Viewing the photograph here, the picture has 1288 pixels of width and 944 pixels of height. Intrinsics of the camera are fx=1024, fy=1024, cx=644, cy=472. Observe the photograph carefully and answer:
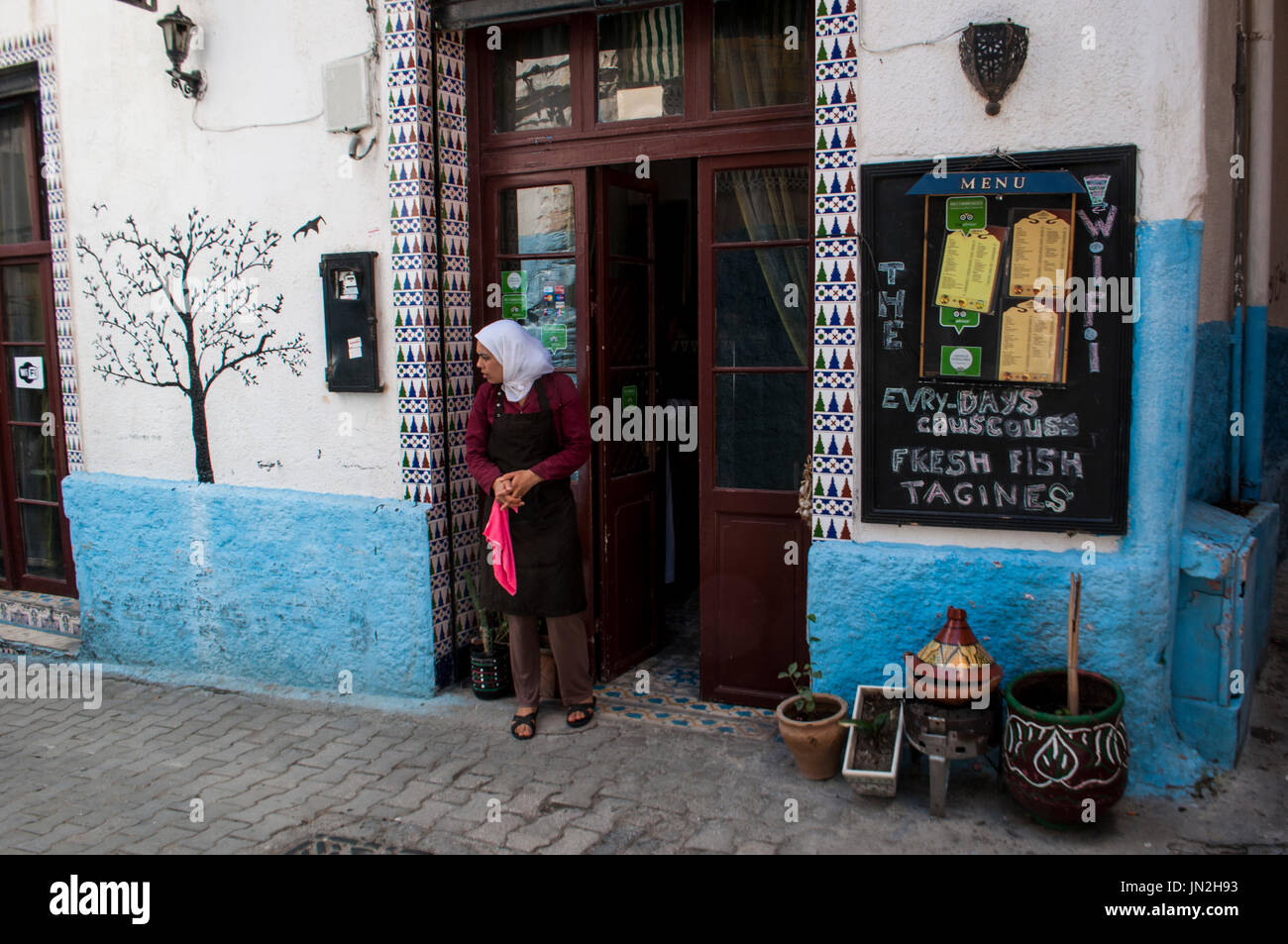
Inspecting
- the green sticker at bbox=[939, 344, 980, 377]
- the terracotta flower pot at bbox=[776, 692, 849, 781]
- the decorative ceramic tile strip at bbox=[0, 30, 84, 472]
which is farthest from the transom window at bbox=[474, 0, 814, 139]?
the decorative ceramic tile strip at bbox=[0, 30, 84, 472]

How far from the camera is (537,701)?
4.90 m

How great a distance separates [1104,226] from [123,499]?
17.7 feet

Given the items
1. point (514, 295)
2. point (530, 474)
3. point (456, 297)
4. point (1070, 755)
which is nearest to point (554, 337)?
point (514, 295)

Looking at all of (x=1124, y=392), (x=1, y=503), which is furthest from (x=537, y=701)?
(x=1, y=503)

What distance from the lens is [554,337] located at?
521cm

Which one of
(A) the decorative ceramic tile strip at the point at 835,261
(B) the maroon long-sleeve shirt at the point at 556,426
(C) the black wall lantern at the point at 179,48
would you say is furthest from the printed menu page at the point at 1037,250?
(C) the black wall lantern at the point at 179,48

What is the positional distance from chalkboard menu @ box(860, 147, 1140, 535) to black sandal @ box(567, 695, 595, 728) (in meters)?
1.65

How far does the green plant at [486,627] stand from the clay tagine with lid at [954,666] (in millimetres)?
2068

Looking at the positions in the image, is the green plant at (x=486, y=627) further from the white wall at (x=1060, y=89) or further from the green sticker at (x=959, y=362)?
the white wall at (x=1060, y=89)

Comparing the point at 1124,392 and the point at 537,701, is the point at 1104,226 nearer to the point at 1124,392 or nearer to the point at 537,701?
the point at 1124,392

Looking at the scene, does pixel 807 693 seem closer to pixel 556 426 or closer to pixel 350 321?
pixel 556 426

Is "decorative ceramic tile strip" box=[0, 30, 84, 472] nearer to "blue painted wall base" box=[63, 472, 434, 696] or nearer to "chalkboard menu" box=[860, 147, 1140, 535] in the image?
"blue painted wall base" box=[63, 472, 434, 696]

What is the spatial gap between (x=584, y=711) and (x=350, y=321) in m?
2.30

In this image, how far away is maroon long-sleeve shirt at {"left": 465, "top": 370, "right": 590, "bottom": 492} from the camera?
4.67m
